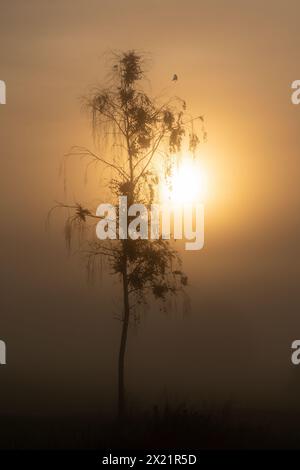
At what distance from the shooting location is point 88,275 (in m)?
30.8

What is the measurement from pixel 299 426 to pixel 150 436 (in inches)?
206

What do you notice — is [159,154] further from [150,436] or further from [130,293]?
[150,436]

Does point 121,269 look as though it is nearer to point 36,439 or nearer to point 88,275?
point 88,275

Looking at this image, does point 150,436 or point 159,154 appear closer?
point 150,436

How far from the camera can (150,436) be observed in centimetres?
2936

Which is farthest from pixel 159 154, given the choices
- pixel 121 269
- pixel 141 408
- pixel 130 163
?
pixel 141 408

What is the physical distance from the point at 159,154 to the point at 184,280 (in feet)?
11.7

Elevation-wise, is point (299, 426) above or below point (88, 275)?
below
